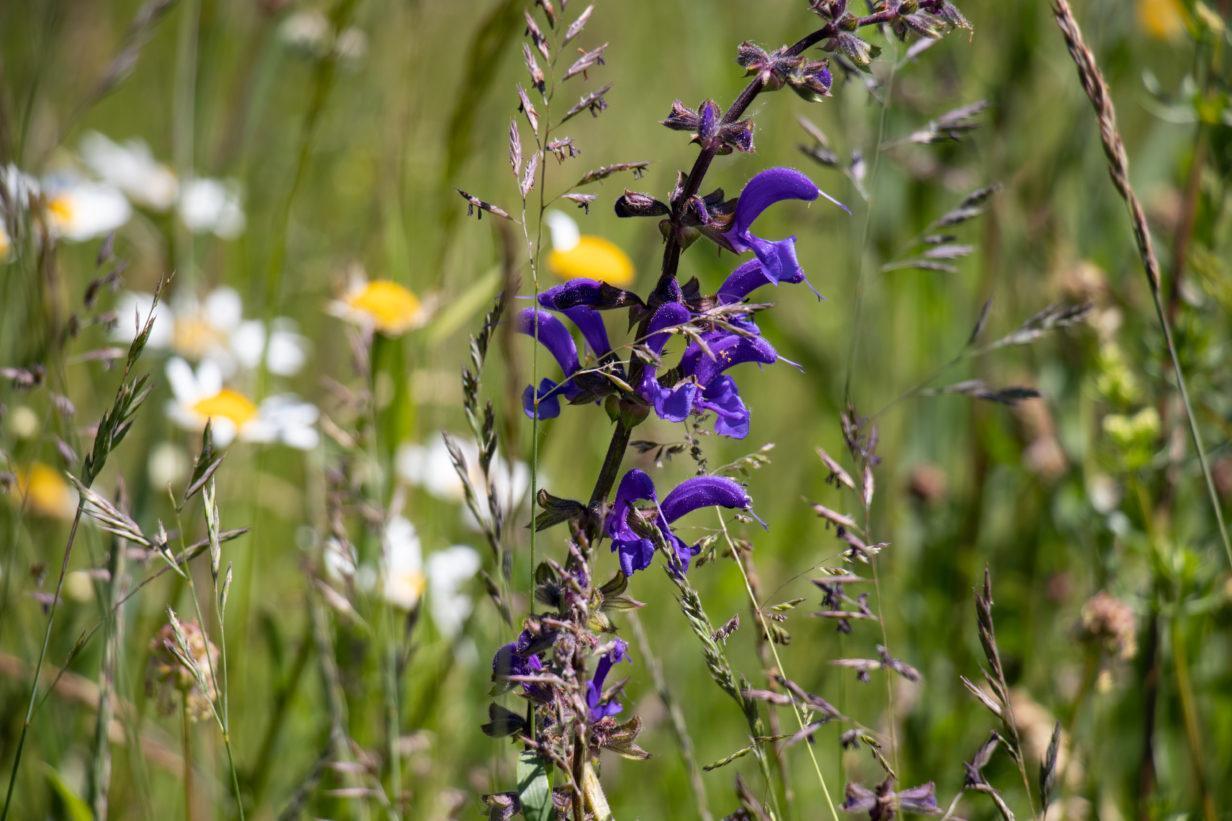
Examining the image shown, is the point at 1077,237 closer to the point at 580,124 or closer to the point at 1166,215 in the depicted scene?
the point at 1166,215

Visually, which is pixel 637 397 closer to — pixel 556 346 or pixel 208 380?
pixel 556 346

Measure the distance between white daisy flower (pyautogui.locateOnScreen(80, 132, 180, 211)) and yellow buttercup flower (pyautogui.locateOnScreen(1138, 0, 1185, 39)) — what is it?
3288 millimetres

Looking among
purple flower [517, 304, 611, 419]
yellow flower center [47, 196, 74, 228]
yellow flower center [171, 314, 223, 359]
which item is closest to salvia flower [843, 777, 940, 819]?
purple flower [517, 304, 611, 419]

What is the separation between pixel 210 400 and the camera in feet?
7.98

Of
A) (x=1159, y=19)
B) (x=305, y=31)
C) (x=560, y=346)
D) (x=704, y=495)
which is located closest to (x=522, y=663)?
(x=704, y=495)

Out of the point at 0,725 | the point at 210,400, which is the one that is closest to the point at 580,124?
the point at 210,400

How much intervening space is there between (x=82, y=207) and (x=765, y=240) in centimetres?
246

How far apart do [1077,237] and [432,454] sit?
182cm

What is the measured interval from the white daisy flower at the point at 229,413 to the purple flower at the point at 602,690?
46.4 inches

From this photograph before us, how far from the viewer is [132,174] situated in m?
3.56

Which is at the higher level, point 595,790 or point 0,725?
point 0,725

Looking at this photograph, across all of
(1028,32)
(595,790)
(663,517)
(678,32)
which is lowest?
(595,790)

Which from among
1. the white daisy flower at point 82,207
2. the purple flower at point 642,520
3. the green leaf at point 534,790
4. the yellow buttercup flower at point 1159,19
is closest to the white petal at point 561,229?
the white daisy flower at point 82,207

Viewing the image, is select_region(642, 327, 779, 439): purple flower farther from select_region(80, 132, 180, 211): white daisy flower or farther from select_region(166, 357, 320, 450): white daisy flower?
select_region(80, 132, 180, 211): white daisy flower
